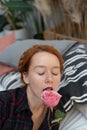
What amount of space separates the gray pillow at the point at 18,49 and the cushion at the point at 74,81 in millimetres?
131

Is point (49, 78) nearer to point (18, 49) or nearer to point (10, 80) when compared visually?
point (10, 80)

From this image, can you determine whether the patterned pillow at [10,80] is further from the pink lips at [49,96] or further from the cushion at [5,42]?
the pink lips at [49,96]

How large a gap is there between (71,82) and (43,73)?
1.37 feet

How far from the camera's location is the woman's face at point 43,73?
35.4 inches

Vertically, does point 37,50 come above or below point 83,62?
above

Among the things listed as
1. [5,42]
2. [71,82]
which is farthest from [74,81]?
[5,42]

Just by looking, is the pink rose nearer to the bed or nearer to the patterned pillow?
the bed

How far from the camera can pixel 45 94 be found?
2.85 feet

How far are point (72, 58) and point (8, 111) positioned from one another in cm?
53

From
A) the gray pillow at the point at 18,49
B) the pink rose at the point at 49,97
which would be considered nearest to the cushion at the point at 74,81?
the gray pillow at the point at 18,49

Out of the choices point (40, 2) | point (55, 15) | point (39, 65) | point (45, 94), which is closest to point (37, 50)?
point (39, 65)

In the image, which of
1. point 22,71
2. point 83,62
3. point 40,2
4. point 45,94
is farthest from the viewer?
point 40,2

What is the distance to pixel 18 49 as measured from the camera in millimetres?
1642

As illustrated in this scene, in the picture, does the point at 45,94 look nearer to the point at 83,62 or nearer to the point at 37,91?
the point at 37,91
